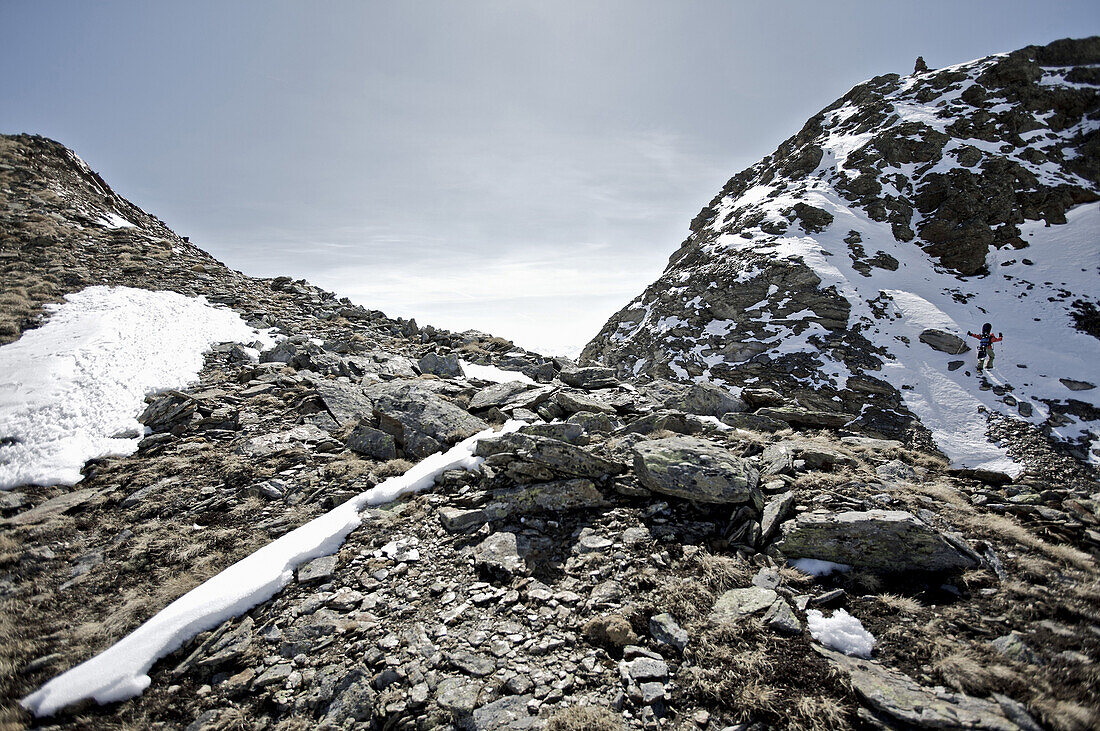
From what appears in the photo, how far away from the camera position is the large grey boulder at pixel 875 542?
557 cm

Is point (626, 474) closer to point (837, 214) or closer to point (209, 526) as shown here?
point (209, 526)

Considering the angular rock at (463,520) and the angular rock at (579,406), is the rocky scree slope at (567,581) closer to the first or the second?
the angular rock at (463,520)

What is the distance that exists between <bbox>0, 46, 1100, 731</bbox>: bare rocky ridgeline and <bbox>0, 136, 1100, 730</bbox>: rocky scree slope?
0.03m

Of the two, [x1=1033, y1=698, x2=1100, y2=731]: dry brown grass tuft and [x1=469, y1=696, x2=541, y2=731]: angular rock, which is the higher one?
[x1=1033, y1=698, x2=1100, y2=731]: dry brown grass tuft

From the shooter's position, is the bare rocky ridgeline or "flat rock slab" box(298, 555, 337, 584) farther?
"flat rock slab" box(298, 555, 337, 584)

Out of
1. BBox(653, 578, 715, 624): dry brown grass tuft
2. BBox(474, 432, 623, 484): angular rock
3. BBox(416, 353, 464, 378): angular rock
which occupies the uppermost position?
BBox(416, 353, 464, 378): angular rock

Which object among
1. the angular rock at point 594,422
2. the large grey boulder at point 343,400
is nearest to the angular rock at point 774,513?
the angular rock at point 594,422

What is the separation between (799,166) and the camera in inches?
1991

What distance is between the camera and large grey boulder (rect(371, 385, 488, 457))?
10.6 meters

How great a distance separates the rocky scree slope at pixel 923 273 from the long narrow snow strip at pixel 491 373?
482 inches

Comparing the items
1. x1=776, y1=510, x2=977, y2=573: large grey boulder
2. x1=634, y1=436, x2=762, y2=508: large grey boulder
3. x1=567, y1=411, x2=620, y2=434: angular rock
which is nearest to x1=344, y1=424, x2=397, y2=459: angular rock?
x1=567, y1=411, x2=620, y2=434: angular rock

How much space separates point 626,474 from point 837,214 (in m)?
48.0

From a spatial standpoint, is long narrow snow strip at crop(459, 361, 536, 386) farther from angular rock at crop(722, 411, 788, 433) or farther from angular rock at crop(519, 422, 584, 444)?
angular rock at crop(722, 411, 788, 433)

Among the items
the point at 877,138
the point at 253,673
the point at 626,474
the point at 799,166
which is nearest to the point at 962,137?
the point at 877,138
